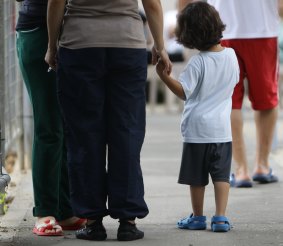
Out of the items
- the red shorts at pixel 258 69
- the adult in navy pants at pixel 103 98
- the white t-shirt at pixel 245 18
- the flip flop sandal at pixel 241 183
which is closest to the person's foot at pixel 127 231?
the adult in navy pants at pixel 103 98

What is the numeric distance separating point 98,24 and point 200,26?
0.76 meters

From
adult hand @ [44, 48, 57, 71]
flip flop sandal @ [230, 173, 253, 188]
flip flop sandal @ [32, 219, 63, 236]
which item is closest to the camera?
adult hand @ [44, 48, 57, 71]

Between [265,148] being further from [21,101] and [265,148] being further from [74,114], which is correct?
[74,114]

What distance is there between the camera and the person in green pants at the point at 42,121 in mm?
5453

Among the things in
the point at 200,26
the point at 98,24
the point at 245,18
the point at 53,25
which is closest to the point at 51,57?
the point at 53,25

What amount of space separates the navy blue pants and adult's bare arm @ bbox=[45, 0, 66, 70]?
1.9 inches

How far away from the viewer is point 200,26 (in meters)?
5.71

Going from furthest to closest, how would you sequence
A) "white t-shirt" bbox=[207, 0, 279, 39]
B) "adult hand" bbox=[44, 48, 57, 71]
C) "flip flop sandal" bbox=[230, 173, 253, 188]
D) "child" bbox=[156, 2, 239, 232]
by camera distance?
"flip flop sandal" bbox=[230, 173, 253, 188]
"white t-shirt" bbox=[207, 0, 279, 39]
"child" bbox=[156, 2, 239, 232]
"adult hand" bbox=[44, 48, 57, 71]

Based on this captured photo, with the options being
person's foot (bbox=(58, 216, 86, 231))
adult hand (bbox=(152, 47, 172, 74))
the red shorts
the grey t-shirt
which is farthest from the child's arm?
the red shorts

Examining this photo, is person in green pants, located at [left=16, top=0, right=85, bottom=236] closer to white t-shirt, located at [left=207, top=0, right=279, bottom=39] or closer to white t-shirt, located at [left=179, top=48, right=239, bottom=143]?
white t-shirt, located at [left=179, top=48, right=239, bottom=143]

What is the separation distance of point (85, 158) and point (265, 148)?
2.56 meters

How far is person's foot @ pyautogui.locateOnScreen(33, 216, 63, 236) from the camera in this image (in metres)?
5.59

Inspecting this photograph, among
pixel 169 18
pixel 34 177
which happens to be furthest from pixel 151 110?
pixel 34 177

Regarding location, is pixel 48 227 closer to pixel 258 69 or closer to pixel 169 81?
pixel 169 81
